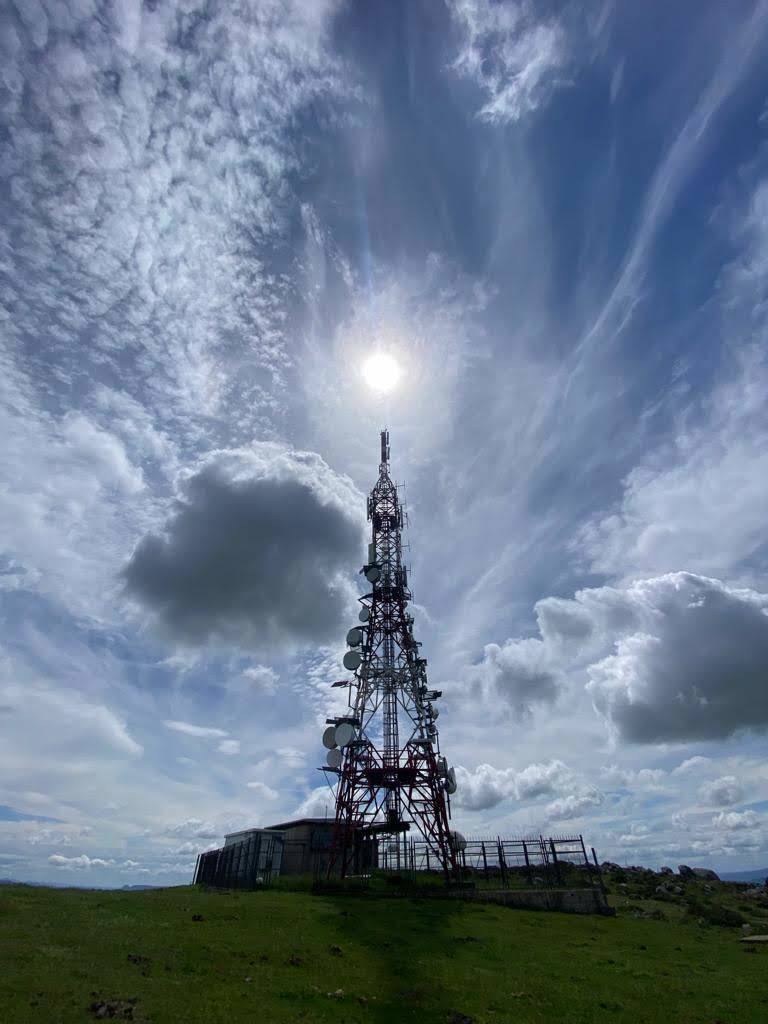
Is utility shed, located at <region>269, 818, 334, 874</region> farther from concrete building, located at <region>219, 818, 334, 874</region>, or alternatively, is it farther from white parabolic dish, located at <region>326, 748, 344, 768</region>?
white parabolic dish, located at <region>326, 748, 344, 768</region>

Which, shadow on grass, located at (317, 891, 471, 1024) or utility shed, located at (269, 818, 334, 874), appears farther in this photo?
utility shed, located at (269, 818, 334, 874)

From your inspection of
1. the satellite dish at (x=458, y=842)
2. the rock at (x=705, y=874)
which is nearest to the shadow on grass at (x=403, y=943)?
the satellite dish at (x=458, y=842)

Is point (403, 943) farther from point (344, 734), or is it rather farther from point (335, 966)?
point (344, 734)

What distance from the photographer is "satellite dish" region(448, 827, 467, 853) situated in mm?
37844

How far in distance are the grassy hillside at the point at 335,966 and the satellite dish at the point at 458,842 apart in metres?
9.18

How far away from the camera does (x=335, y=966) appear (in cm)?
1794

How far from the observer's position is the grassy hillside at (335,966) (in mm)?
13836

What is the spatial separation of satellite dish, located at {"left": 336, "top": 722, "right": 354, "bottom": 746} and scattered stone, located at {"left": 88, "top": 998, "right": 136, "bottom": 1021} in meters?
29.4

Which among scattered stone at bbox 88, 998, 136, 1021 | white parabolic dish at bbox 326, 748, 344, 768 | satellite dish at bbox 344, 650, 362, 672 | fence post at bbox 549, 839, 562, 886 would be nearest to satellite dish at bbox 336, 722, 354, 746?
white parabolic dish at bbox 326, 748, 344, 768

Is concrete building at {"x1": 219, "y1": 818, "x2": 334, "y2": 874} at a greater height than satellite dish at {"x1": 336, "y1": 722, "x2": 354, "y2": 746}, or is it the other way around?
satellite dish at {"x1": 336, "y1": 722, "x2": 354, "y2": 746}

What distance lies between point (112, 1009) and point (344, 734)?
3005 cm

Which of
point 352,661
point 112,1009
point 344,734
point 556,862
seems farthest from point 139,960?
point 352,661

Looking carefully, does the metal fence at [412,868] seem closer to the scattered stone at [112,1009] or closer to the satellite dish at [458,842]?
the satellite dish at [458,842]

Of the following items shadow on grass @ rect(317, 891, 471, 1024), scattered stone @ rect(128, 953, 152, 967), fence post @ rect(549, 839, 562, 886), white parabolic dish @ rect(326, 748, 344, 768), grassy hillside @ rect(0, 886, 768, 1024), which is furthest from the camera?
white parabolic dish @ rect(326, 748, 344, 768)
